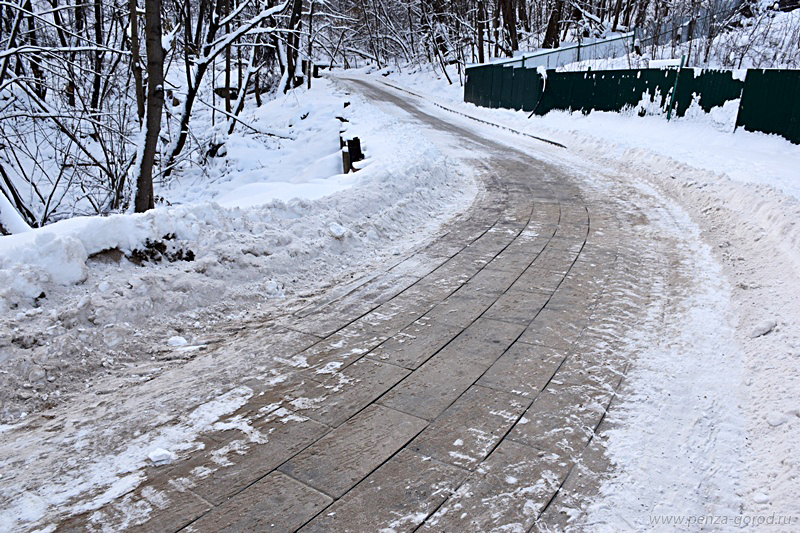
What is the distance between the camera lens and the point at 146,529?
7.79 feet

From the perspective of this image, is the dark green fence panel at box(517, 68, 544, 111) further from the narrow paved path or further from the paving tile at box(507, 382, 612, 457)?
the paving tile at box(507, 382, 612, 457)

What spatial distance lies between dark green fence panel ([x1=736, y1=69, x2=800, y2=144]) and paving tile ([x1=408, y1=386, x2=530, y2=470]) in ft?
35.7

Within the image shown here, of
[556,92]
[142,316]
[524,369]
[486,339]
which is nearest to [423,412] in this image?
[524,369]

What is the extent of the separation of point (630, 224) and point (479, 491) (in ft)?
18.2

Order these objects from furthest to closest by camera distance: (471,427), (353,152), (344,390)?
(353,152) → (344,390) → (471,427)

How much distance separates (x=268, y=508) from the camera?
8.20 ft

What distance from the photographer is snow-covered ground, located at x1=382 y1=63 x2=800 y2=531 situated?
2.61 m

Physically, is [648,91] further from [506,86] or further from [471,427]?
[471,427]

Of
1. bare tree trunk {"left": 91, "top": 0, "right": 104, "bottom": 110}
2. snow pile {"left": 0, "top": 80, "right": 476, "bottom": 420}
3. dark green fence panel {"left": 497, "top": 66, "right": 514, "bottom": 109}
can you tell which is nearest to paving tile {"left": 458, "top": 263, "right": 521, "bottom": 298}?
snow pile {"left": 0, "top": 80, "right": 476, "bottom": 420}

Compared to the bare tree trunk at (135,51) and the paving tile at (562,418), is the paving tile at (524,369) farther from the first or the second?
the bare tree trunk at (135,51)

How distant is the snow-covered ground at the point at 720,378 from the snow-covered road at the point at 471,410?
15 millimetres

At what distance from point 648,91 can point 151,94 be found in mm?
13354

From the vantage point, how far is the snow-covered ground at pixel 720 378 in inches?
103

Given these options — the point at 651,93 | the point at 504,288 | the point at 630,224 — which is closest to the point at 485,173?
the point at 630,224
